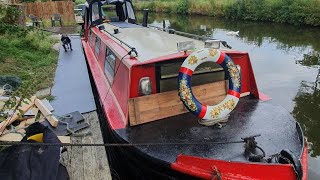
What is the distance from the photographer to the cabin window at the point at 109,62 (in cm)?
554

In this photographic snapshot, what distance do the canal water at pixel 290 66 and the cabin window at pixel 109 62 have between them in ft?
14.0

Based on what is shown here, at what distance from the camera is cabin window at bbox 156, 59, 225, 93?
13.3 ft

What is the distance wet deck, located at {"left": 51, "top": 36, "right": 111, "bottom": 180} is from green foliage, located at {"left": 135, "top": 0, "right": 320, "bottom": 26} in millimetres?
17100

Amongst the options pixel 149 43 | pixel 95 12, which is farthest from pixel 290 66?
pixel 149 43

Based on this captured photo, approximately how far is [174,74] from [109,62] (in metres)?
2.22

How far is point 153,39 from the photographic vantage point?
18.2 feet

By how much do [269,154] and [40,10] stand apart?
23488 mm

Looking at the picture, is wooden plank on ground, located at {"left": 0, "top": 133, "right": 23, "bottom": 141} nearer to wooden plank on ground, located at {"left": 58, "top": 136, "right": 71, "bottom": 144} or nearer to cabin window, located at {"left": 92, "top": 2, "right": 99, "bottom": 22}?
wooden plank on ground, located at {"left": 58, "top": 136, "right": 71, "bottom": 144}

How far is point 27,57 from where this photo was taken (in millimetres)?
9922

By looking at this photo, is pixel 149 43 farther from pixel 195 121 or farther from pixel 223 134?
pixel 223 134

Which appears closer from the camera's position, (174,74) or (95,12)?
(174,74)

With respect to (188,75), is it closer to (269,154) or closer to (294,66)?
(269,154)

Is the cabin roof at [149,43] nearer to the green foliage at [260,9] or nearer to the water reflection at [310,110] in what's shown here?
the water reflection at [310,110]

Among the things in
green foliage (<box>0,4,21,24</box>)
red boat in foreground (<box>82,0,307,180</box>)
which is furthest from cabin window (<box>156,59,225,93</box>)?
green foliage (<box>0,4,21,24</box>)
